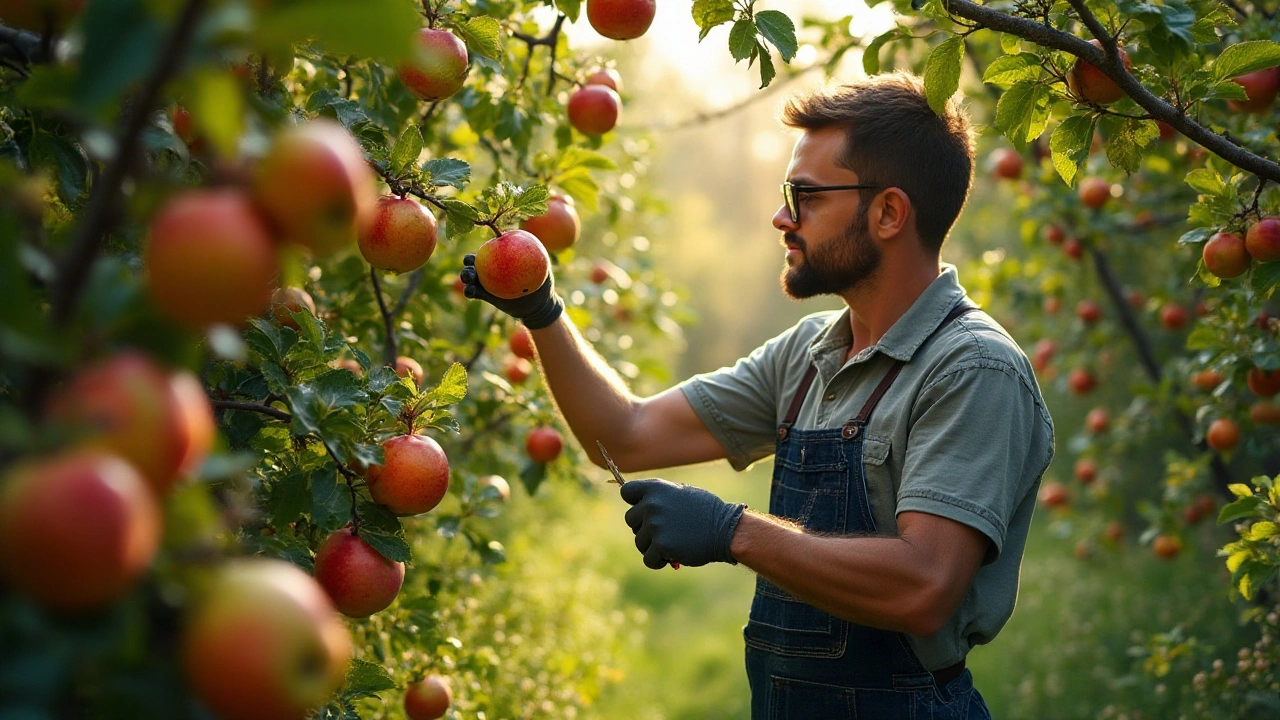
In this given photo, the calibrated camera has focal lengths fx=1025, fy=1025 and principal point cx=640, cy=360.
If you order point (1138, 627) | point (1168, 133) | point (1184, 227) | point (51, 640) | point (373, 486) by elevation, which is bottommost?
point (1138, 627)

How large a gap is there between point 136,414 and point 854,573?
4.57 feet

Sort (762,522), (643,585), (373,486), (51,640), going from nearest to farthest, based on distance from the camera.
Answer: (51,640) → (373,486) → (762,522) → (643,585)

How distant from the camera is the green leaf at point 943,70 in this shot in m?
1.78

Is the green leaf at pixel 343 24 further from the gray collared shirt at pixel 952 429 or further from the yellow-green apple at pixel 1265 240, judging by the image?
the yellow-green apple at pixel 1265 240

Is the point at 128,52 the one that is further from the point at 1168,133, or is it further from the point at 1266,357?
the point at 1168,133

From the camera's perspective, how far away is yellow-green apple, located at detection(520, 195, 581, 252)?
2305 millimetres

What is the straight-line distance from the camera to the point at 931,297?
221cm

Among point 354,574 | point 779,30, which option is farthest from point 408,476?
point 779,30

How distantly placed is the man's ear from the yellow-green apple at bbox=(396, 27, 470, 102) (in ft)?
3.26

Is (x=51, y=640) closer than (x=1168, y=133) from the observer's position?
Yes

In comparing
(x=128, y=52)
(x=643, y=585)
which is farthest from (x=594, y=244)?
(x=128, y=52)

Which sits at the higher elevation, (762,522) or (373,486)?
(373,486)

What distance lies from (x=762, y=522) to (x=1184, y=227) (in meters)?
3.13

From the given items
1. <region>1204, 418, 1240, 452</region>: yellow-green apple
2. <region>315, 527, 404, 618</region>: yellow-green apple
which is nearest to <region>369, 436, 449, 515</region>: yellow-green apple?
<region>315, 527, 404, 618</region>: yellow-green apple
